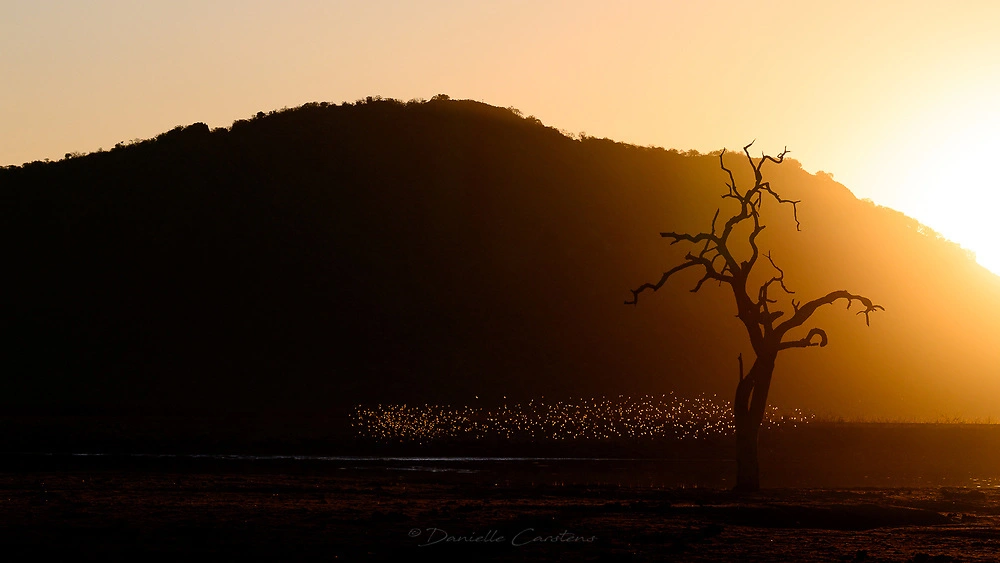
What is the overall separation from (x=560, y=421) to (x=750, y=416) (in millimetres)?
41234

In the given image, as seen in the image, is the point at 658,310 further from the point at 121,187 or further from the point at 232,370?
the point at 121,187

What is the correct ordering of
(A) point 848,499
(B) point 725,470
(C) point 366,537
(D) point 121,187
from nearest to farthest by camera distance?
(C) point 366,537 < (A) point 848,499 < (B) point 725,470 < (D) point 121,187

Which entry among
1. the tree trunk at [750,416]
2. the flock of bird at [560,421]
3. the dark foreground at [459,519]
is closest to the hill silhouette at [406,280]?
the flock of bird at [560,421]

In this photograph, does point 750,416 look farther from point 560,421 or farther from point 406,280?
point 406,280

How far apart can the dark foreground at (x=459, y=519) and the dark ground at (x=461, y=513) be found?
5 centimetres

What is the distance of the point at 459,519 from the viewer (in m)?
22.9

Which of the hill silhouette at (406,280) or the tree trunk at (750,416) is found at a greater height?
the hill silhouette at (406,280)

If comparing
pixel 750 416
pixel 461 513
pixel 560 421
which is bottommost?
pixel 560 421

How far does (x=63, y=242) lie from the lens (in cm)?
11444

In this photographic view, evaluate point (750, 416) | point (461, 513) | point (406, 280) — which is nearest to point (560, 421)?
point (750, 416)

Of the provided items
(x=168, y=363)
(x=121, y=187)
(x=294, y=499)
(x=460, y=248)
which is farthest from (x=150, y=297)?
(x=294, y=499)

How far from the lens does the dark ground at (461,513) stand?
19.0 m

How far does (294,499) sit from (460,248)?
301 feet

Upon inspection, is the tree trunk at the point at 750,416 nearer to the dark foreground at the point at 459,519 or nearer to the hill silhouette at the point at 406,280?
the dark foreground at the point at 459,519
